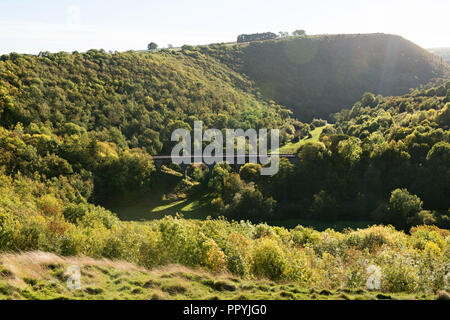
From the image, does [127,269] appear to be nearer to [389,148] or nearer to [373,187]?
[373,187]

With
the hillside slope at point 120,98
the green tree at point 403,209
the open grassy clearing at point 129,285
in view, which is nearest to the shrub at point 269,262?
the open grassy clearing at point 129,285

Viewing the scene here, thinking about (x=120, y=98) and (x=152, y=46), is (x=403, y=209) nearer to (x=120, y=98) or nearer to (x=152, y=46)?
(x=120, y=98)

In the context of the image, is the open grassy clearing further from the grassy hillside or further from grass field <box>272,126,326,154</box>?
the grassy hillside

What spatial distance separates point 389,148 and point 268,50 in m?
112

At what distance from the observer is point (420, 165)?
55031 millimetres

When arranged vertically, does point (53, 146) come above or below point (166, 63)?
below

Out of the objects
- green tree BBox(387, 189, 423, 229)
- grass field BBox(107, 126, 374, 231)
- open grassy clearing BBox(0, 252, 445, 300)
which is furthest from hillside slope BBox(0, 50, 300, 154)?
open grassy clearing BBox(0, 252, 445, 300)

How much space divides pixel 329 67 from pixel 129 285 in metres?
153

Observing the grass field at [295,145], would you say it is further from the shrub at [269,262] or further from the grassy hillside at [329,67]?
the shrub at [269,262]

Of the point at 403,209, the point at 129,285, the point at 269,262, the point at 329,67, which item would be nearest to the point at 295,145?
the point at 403,209

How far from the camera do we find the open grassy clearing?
15062 mm

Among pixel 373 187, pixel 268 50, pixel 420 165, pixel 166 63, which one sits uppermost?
pixel 268 50

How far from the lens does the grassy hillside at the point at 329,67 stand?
447 ft

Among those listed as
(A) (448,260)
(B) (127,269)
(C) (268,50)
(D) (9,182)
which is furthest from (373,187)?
(C) (268,50)
